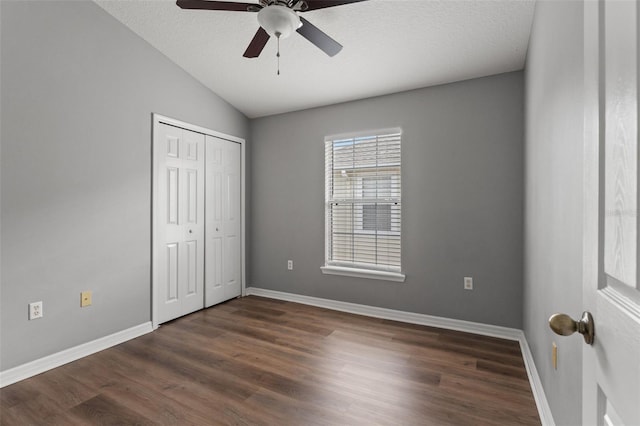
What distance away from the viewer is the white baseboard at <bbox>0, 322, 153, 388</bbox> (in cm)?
228

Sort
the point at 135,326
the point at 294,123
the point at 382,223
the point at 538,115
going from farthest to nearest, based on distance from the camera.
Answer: the point at 294,123 → the point at 382,223 → the point at 135,326 → the point at 538,115

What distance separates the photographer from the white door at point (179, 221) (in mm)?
3332

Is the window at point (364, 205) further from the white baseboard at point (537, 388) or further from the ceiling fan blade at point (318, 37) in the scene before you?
the ceiling fan blade at point (318, 37)

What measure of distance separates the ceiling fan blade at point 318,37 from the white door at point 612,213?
1737 millimetres

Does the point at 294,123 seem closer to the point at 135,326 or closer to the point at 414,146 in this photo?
the point at 414,146

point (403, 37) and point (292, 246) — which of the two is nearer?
point (403, 37)

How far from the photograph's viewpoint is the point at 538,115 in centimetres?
208

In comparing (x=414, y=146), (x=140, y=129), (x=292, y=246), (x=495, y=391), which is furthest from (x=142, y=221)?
(x=495, y=391)

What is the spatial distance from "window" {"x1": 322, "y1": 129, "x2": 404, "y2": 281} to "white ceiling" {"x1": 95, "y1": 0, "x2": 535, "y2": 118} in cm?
59

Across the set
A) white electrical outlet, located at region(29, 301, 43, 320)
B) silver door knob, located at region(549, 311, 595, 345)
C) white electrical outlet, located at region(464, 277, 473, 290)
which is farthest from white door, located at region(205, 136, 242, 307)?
silver door knob, located at region(549, 311, 595, 345)

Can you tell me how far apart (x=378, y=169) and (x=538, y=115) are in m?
1.72

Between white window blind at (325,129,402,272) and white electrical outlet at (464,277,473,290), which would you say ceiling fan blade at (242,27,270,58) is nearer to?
white window blind at (325,129,402,272)

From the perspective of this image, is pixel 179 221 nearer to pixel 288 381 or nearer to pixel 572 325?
pixel 288 381

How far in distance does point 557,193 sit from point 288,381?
78.0 inches
